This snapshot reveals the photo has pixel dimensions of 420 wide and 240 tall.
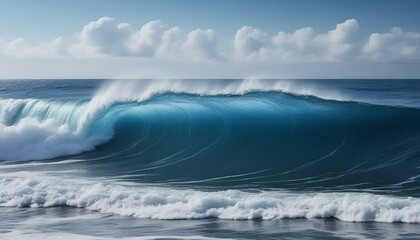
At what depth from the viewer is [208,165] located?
40.1ft

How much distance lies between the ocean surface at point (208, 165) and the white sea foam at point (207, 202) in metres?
0.02

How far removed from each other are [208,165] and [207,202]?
397 centimetres

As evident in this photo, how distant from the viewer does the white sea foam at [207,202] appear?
25.3 feet

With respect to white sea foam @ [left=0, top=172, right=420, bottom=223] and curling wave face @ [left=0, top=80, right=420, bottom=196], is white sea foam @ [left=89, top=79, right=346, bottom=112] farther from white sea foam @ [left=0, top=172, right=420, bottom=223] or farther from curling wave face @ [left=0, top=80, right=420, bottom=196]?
white sea foam @ [left=0, top=172, right=420, bottom=223]

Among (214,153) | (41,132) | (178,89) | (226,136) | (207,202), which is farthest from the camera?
(178,89)

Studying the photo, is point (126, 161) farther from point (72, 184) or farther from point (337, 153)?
point (337, 153)

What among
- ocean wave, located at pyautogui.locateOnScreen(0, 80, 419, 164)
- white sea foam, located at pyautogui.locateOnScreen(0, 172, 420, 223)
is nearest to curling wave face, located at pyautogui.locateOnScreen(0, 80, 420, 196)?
ocean wave, located at pyautogui.locateOnScreen(0, 80, 419, 164)

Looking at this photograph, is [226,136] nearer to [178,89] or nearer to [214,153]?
[214,153]

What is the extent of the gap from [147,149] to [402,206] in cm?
784

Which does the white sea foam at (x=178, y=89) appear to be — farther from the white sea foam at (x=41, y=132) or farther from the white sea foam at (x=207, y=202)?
the white sea foam at (x=207, y=202)

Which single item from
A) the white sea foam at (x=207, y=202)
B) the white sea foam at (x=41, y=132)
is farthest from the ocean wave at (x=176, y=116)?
the white sea foam at (x=207, y=202)

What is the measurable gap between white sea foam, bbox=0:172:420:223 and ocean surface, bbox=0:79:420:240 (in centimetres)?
2

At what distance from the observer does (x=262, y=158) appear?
12.6m

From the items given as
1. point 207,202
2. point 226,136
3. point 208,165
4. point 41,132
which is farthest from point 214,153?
point 41,132
